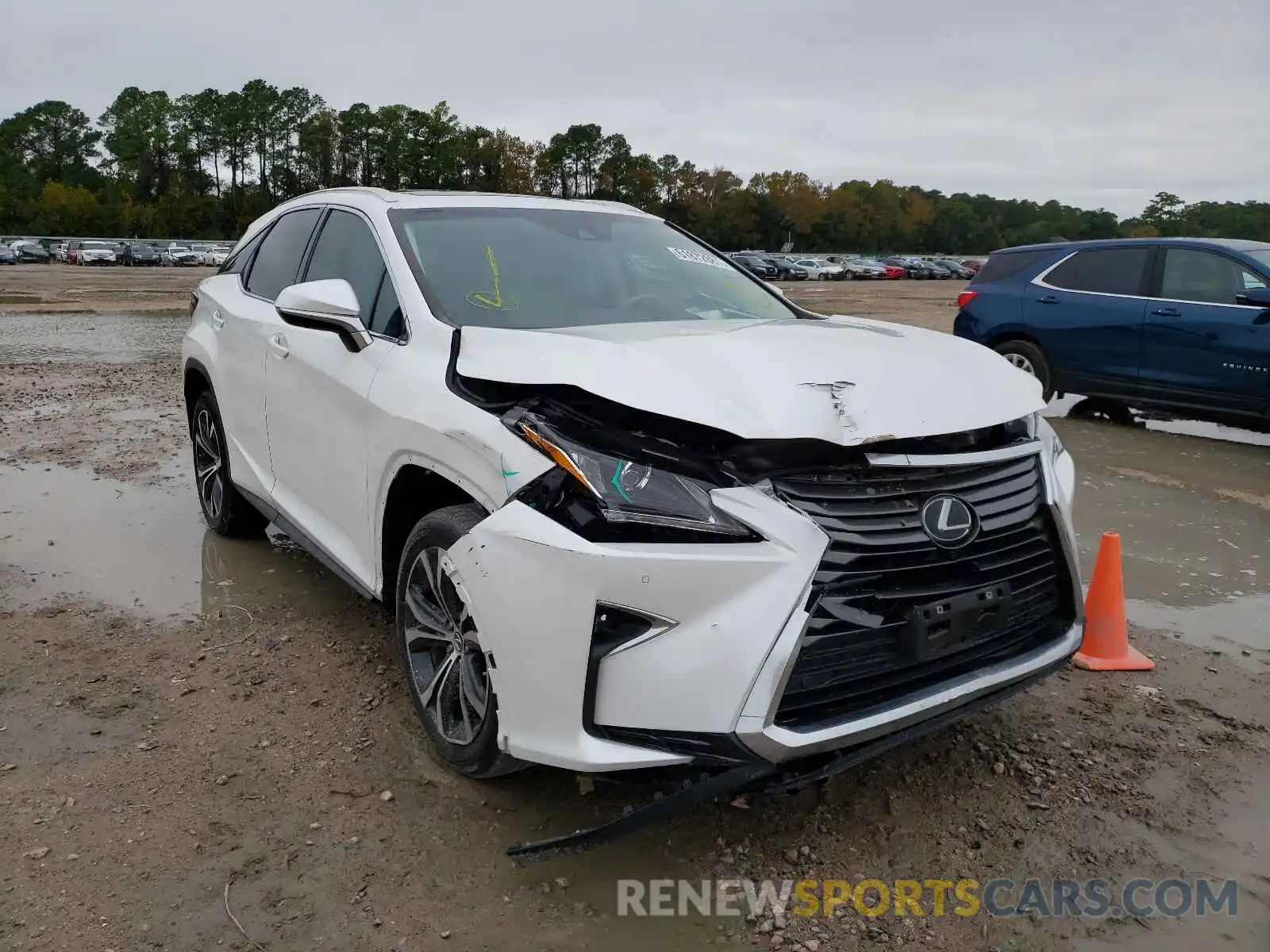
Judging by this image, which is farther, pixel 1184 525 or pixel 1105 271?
pixel 1105 271

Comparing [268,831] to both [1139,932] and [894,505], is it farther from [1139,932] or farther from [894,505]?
[1139,932]

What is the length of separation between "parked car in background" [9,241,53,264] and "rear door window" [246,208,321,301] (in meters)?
61.1

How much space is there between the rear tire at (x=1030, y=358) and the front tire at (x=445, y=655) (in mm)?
7553

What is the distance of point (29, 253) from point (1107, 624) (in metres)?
66.2

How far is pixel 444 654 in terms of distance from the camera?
3107 millimetres

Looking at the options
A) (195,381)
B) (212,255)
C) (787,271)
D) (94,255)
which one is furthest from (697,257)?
(212,255)

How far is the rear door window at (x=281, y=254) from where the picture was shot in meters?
4.53

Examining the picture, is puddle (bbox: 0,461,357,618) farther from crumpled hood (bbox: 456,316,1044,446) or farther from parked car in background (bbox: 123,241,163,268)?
parked car in background (bbox: 123,241,163,268)

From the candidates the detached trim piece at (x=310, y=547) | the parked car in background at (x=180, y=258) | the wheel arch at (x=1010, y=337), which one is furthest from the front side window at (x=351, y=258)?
the parked car in background at (x=180, y=258)

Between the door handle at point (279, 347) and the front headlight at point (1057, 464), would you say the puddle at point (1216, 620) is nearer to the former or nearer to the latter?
the front headlight at point (1057, 464)

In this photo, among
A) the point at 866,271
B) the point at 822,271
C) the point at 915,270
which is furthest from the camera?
the point at 915,270

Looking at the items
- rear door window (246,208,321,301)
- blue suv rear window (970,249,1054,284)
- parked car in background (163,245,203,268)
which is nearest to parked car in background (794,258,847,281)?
parked car in background (163,245,203,268)

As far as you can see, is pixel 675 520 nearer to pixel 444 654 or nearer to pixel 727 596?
pixel 727 596

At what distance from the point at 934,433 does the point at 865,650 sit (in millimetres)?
582
